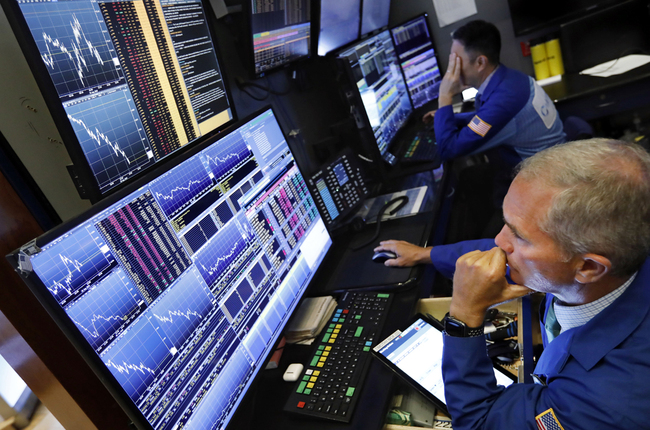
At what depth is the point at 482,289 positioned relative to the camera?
103cm

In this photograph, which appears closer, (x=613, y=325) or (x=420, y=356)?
(x=613, y=325)

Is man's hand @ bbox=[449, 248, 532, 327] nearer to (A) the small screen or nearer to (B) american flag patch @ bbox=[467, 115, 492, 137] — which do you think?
(A) the small screen

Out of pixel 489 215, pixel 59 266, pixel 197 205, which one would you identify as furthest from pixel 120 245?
pixel 489 215

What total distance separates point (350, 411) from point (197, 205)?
0.59m

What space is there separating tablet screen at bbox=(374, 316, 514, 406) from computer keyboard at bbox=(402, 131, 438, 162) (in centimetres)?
128

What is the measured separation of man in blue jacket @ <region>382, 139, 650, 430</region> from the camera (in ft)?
2.52

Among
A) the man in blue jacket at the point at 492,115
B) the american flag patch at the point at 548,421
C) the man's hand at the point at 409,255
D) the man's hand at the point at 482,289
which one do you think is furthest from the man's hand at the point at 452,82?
the american flag patch at the point at 548,421

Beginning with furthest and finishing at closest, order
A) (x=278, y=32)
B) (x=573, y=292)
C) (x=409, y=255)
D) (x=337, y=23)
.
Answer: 1. (x=337, y=23)
2. (x=278, y=32)
3. (x=409, y=255)
4. (x=573, y=292)

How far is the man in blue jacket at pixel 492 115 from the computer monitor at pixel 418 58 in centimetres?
57

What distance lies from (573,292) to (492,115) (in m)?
1.37

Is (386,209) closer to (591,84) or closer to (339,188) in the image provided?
(339,188)

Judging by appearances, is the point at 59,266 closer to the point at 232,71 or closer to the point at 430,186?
the point at 232,71

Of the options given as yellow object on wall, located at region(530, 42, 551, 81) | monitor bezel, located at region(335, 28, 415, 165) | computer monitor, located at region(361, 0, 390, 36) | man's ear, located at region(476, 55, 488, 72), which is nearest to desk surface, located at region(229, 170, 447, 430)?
monitor bezel, located at region(335, 28, 415, 165)

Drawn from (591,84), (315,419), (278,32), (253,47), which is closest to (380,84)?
(278,32)
